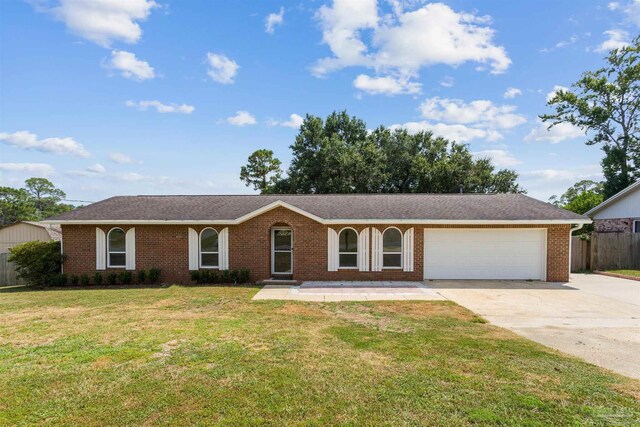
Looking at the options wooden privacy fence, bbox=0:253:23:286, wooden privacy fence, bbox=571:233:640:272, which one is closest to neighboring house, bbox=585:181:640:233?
wooden privacy fence, bbox=571:233:640:272

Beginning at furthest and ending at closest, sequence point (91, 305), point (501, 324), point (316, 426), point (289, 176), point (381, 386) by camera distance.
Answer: point (289, 176), point (91, 305), point (501, 324), point (381, 386), point (316, 426)

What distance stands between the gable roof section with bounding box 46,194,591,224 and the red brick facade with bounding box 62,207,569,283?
0.41 meters

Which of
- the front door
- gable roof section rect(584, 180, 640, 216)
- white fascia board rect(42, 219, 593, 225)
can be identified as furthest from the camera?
gable roof section rect(584, 180, 640, 216)

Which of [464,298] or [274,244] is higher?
[274,244]

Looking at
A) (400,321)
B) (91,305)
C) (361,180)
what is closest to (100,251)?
(91,305)

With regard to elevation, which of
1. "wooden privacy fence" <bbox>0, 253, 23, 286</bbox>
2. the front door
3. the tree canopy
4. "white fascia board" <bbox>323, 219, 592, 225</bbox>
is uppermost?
the tree canopy

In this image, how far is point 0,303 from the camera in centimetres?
1059

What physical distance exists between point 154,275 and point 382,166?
2208 centimetres

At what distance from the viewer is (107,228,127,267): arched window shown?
14734 millimetres

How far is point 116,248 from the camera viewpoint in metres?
14.8

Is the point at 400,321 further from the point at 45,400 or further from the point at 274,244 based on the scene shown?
the point at 274,244

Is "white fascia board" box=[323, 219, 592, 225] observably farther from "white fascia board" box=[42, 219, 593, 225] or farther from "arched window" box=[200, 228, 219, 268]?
"arched window" box=[200, 228, 219, 268]

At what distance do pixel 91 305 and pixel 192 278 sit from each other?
4.37 meters

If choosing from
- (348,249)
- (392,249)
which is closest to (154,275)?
(348,249)
